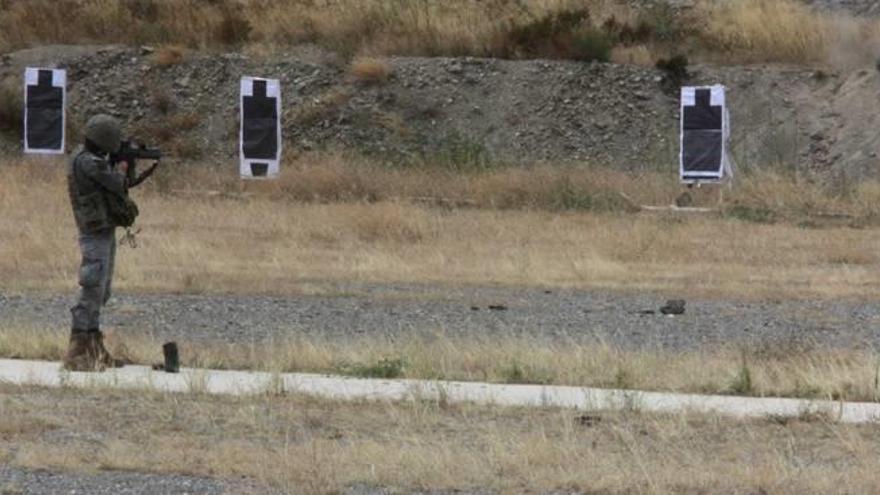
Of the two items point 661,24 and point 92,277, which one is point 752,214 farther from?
point 92,277

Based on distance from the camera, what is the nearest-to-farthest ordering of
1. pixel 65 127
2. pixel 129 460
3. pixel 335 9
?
pixel 129 460, pixel 65 127, pixel 335 9

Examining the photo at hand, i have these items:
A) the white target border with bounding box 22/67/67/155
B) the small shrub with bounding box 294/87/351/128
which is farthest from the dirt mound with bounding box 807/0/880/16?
the white target border with bounding box 22/67/67/155

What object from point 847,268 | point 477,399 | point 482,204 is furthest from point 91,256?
point 482,204

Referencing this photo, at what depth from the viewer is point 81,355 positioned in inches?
466

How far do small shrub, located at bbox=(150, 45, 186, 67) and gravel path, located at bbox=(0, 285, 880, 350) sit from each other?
2102 cm

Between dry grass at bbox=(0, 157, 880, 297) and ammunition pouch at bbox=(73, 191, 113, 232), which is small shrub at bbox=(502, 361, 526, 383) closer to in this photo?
ammunition pouch at bbox=(73, 191, 113, 232)

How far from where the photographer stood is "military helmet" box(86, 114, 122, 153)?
454 inches

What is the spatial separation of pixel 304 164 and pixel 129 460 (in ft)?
83.5

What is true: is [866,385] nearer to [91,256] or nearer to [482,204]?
[91,256]

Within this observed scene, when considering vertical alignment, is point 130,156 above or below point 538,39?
below

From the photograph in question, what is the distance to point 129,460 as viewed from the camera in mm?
8414

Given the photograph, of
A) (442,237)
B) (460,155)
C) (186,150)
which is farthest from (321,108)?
(442,237)

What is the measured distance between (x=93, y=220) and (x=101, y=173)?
1.20 ft

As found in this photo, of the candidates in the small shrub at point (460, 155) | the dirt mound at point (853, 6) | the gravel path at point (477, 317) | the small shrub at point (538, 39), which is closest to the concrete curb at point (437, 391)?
the gravel path at point (477, 317)
